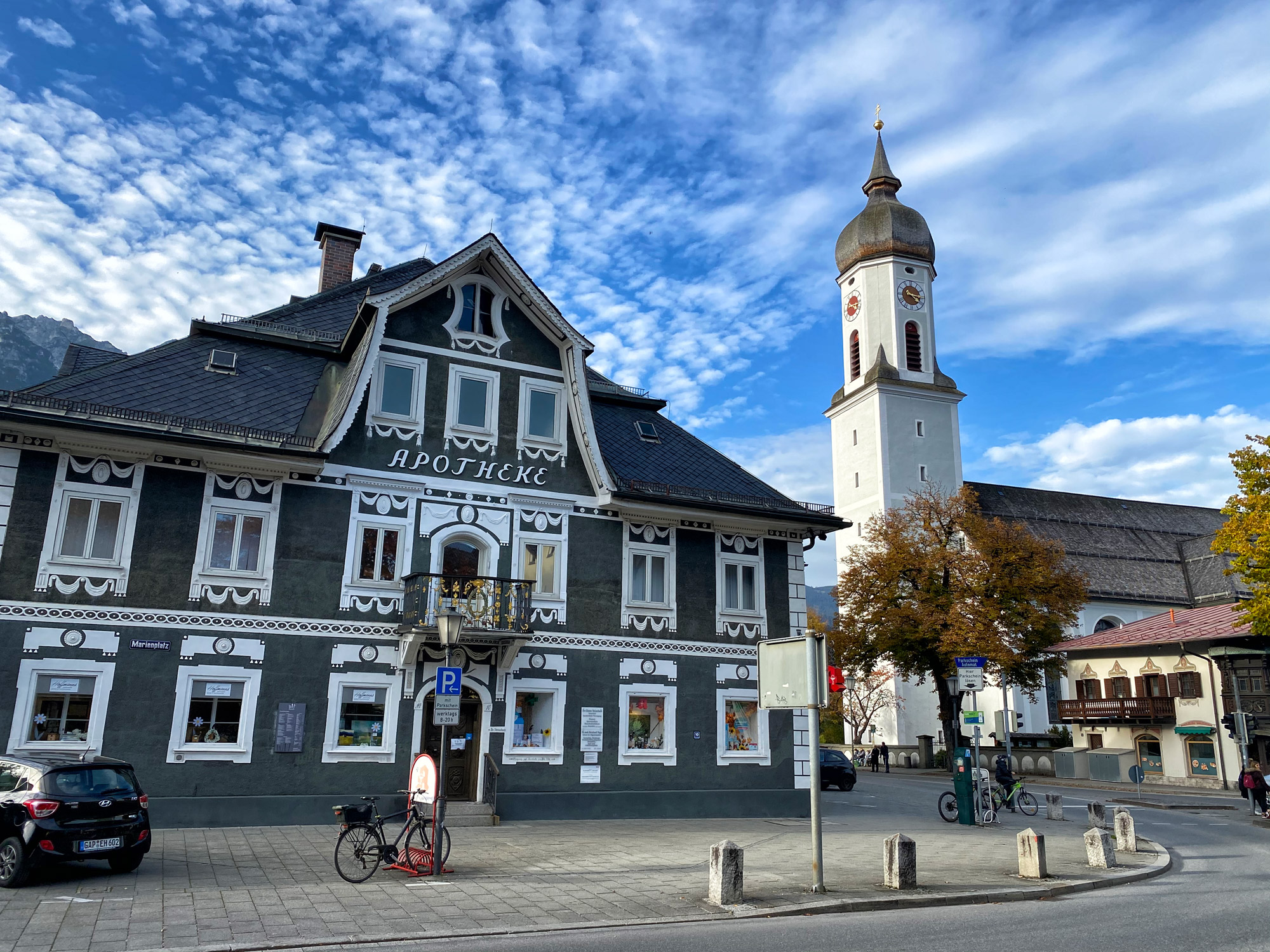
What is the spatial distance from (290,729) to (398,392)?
7771 mm

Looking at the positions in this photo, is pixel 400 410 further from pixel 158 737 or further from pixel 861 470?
pixel 861 470

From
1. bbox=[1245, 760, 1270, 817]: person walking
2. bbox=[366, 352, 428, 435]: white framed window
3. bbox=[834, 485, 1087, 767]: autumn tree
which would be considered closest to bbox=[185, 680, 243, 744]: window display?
bbox=[366, 352, 428, 435]: white framed window

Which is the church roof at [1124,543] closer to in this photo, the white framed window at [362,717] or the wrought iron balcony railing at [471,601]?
the wrought iron balcony railing at [471,601]

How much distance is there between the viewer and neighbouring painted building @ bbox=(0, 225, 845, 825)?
18.8 metres

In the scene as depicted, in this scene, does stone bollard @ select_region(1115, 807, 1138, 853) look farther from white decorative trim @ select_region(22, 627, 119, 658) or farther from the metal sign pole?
white decorative trim @ select_region(22, 627, 119, 658)

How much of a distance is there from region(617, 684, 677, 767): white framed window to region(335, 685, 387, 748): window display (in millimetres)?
5678

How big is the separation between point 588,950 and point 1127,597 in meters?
64.2

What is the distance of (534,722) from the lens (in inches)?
888

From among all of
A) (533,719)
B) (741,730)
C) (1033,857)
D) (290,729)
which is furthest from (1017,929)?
(290,729)

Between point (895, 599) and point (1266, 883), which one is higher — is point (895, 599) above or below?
above

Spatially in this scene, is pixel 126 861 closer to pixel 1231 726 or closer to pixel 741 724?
pixel 741 724

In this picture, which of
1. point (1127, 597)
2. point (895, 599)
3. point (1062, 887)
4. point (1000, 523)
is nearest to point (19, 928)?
point (1062, 887)

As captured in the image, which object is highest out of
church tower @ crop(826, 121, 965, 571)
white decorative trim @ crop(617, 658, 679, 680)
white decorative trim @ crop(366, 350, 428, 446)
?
church tower @ crop(826, 121, 965, 571)

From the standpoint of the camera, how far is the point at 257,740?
1958cm
